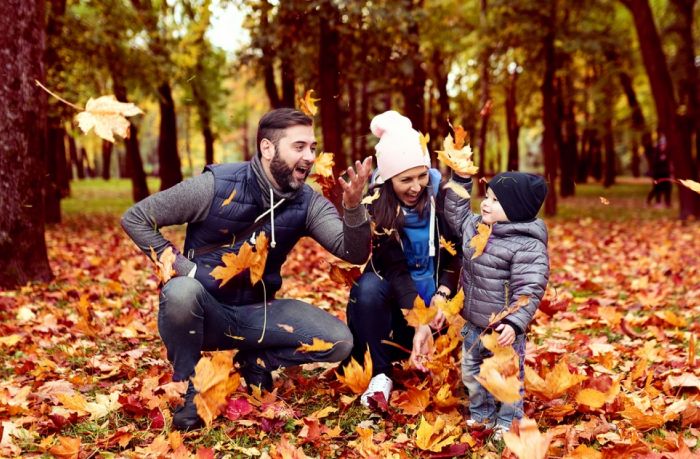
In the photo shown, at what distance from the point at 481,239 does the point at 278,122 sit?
1.13 meters

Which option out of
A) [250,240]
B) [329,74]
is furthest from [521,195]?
[329,74]

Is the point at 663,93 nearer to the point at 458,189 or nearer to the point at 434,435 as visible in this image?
the point at 458,189

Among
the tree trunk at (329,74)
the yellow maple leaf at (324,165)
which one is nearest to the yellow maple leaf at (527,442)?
the yellow maple leaf at (324,165)

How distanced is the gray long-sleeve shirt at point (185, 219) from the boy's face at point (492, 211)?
53 centimetres

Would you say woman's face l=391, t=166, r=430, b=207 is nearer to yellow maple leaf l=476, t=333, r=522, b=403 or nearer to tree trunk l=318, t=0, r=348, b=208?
yellow maple leaf l=476, t=333, r=522, b=403

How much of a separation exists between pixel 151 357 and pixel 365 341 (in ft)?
4.89

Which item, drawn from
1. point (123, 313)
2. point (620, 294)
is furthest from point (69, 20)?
point (620, 294)

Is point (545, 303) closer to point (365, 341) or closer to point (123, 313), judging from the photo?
point (365, 341)

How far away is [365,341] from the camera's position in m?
3.27

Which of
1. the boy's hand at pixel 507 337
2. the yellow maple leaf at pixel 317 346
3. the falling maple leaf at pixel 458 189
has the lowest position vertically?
the yellow maple leaf at pixel 317 346

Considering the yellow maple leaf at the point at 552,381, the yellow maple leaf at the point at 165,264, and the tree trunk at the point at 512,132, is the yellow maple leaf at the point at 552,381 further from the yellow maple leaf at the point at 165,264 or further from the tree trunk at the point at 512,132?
the tree trunk at the point at 512,132

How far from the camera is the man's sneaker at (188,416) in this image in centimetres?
280

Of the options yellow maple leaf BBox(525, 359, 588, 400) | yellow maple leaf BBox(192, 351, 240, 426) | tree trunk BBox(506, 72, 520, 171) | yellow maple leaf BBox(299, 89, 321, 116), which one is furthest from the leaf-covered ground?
tree trunk BBox(506, 72, 520, 171)

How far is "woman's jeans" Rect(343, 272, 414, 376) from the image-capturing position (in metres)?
3.23
